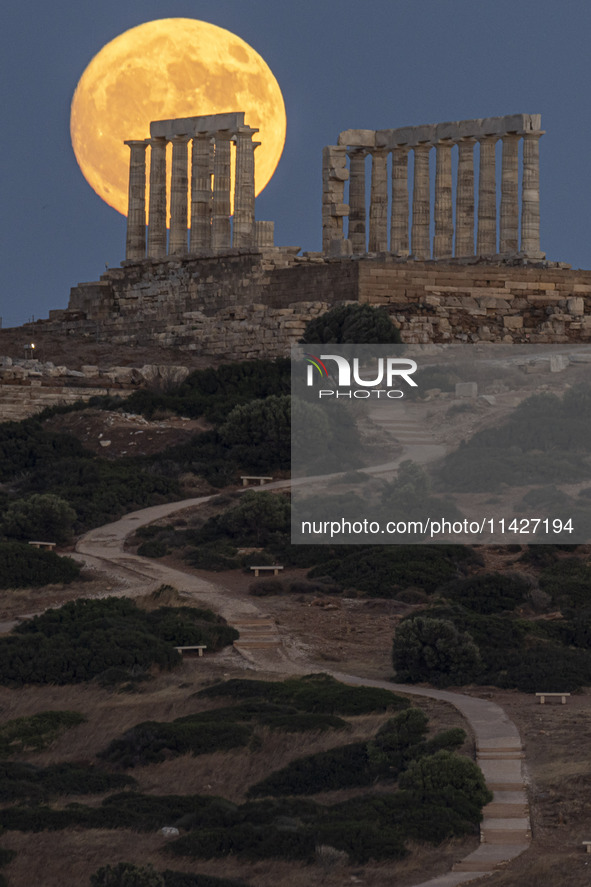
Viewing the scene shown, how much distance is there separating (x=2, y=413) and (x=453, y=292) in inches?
670

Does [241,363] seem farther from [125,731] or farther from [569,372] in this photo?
[125,731]

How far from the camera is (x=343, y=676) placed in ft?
103

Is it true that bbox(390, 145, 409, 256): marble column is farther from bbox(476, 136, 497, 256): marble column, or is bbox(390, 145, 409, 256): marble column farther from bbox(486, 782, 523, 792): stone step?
bbox(486, 782, 523, 792): stone step

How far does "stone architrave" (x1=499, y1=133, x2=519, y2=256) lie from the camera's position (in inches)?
2849

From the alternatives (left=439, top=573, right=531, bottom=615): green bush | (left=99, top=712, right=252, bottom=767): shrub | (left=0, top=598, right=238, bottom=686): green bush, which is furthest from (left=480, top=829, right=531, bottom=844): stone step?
(left=439, top=573, right=531, bottom=615): green bush

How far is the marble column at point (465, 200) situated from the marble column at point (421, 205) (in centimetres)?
131

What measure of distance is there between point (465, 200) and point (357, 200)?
16.2 ft

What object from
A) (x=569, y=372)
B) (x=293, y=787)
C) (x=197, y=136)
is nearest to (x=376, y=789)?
(x=293, y=787)

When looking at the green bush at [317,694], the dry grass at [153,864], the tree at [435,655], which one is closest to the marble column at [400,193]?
the tree at [435,655]

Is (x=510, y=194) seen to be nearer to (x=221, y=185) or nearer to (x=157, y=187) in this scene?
(x=221, y=185)

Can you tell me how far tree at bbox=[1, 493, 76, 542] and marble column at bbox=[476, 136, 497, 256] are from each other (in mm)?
34242

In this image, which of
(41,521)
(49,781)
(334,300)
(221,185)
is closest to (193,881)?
(49,781)

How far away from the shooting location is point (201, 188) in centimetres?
7025

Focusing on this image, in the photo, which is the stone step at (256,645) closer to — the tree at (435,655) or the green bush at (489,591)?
the tree at (435,655)
